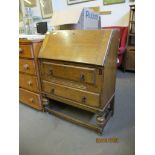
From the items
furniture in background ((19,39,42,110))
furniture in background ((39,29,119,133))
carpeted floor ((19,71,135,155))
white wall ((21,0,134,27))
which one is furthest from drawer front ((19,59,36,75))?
white wall ((21,0,134,27))

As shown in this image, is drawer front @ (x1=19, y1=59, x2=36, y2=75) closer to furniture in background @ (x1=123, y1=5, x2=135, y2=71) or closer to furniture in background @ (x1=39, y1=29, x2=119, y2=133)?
furniture in background @ (x1=39, y1=29, x2=119, y2=133)

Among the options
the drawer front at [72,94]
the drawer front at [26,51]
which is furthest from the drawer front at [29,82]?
the drawer front at [26,51]

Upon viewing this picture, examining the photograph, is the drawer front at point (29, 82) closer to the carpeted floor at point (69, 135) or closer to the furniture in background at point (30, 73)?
the furniture in background at point (30, 73)

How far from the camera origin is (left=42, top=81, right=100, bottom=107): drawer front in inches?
50.3

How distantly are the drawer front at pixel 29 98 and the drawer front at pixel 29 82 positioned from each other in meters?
0.06

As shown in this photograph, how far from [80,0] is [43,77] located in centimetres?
258

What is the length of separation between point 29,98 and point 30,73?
0.36 metres

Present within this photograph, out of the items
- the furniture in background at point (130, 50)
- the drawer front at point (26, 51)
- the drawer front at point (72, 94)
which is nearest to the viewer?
the drawer front at point (72, 94)

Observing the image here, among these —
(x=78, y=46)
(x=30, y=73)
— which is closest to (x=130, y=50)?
(x=78, y=46)

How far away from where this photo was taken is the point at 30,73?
166 centimetres

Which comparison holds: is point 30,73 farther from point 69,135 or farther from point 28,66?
point 69,135

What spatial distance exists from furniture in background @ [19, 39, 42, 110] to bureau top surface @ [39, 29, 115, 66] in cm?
10

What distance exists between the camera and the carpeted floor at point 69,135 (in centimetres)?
124
